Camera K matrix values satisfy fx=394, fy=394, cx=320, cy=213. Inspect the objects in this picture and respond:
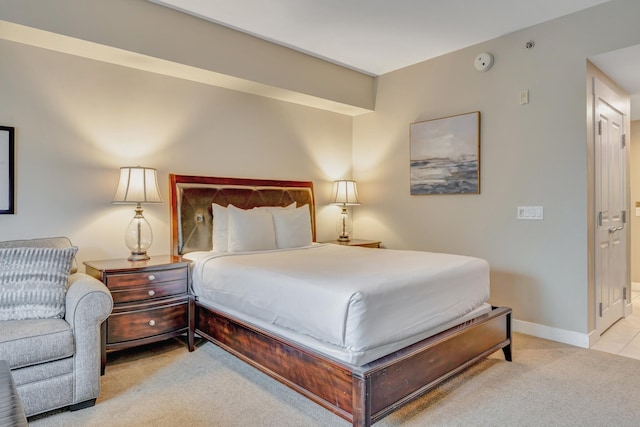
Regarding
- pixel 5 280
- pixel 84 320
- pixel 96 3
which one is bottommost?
pixel 84 320

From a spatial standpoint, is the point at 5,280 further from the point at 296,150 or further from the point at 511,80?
the point at 511,80

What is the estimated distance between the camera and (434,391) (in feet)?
8.07

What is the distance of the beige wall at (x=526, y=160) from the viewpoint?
328 cm

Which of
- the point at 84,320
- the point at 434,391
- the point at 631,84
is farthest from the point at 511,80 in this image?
the point at 84,320

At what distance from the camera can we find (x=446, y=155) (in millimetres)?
4195

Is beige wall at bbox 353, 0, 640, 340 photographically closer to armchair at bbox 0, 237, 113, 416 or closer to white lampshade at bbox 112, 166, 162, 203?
white lampshade at bbox 112, 166, 162, 203

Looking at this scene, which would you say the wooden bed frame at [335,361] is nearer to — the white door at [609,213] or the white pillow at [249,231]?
the white pillow at [249,231]

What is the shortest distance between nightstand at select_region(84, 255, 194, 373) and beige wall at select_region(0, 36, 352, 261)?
44cm

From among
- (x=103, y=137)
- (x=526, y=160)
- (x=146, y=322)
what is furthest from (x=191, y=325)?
(x=526, y=160)

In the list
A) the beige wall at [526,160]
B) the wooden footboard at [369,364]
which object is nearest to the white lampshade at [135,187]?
the wooden footboard at [369,364]

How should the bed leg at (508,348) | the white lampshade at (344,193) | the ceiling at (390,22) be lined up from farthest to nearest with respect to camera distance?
1. the white lampshade at (344,193)
2. the ceiling at (390,22)
3. the bed leg at (508,348)

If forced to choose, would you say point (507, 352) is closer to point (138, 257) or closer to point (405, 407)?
point (405, 407)

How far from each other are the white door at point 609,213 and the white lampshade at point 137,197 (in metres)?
3.76

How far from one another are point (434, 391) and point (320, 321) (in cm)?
97
